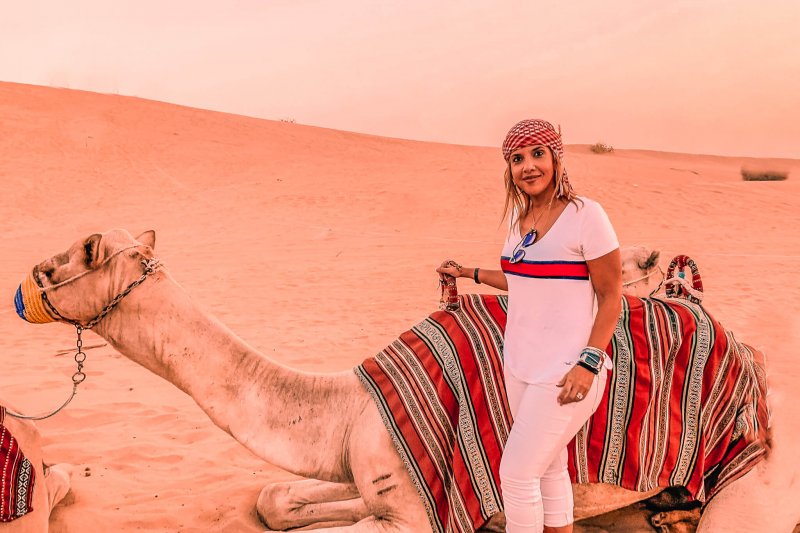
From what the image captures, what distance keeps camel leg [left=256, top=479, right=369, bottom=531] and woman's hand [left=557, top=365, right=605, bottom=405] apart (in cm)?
155

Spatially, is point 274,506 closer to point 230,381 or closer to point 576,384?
point 230,381

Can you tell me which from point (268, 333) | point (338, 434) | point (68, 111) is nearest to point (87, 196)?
point (68, 111)

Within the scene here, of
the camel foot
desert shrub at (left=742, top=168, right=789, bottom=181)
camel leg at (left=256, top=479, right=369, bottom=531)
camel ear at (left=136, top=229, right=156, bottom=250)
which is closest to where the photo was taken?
camel ear at (left=136, top=229, right=156, bottom=250)

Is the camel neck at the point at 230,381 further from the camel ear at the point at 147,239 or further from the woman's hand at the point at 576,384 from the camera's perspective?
the woman's hand at the point at 576,384

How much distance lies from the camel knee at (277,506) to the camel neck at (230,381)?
83 centimetres

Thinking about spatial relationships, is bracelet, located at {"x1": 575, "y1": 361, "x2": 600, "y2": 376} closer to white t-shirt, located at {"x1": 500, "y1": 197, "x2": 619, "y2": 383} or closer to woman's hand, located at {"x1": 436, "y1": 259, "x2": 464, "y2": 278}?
white t-shirt, located at {"x1": 500, "y1": 197, "x2": 619, "y2": 383}

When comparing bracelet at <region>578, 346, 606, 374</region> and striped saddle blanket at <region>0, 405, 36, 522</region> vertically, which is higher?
bracelet at <region>578, 346, 606, 374</region>

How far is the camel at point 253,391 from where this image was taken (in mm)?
2658

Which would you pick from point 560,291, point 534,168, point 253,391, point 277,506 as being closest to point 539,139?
point 534,168

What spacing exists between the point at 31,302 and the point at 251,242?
13.1 m

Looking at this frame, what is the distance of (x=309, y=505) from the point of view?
3477mm

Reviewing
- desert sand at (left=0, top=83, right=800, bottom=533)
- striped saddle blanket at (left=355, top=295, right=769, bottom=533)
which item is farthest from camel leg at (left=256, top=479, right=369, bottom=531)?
striped saddle blanket at (left=355, top=295, right=769, bottom=533)

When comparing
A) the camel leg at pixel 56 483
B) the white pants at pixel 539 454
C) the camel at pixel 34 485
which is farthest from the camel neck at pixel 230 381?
the camel leg at pixel 56 483

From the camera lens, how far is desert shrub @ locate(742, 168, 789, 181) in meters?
34.8
